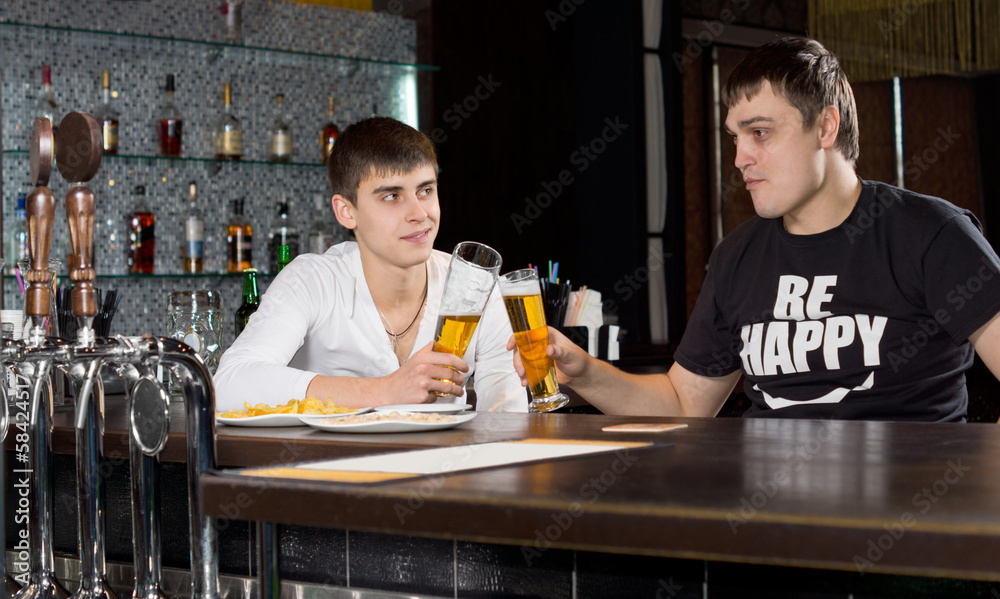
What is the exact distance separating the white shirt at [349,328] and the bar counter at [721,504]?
0.94 metres

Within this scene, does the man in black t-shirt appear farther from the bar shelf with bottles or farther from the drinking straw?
the bar shelf with bottles

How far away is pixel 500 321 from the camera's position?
203 cm

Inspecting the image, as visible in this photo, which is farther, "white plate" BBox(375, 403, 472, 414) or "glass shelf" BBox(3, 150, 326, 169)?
"glass shelf" BBox(3, 150, 326, 169)

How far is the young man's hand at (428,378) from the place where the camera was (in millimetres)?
1379

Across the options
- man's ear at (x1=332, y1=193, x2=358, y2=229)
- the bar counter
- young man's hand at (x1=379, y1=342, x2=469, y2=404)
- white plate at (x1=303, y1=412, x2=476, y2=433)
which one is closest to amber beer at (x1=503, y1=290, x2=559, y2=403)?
young man's hand at (x1=379, y1=342, x2=469, y2=404)

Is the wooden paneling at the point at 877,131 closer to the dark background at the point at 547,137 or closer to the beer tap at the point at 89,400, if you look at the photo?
the dark background at the point at 547,137

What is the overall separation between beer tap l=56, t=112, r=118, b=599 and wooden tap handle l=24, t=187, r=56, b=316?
26 mm

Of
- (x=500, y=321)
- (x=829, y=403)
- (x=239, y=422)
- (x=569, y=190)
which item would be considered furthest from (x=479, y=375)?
(x=569, y=190)

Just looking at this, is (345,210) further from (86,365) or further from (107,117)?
(107,117)

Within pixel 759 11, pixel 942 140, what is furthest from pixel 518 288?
pixel 942 140

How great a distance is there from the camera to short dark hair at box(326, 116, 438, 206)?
199cm

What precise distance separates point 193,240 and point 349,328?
1577 millimetres

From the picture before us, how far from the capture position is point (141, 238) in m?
A: 3.29

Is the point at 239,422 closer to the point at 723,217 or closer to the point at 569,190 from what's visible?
the point at 569,190
